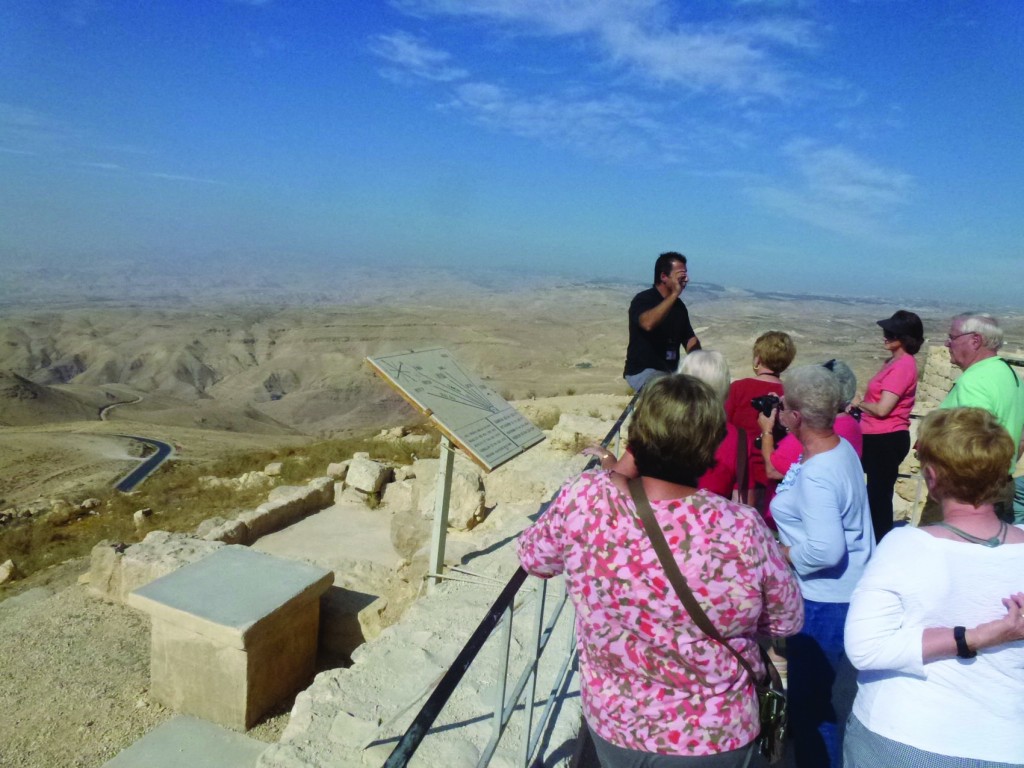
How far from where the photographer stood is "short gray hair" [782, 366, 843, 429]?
249cm

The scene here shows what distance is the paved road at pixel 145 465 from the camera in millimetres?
14344

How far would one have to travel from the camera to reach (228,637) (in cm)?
441

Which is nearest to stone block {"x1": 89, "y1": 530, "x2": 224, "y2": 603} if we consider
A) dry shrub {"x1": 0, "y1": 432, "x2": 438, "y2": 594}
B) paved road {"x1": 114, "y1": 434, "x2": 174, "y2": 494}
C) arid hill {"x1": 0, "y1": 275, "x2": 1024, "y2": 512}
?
dry shrub {"x1": 0, "y1": 432, "x2": 438, "y2": 594}

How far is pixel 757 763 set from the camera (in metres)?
2.82

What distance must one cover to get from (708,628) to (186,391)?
6021 cm

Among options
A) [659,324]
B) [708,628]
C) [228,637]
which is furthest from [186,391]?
[708,628]

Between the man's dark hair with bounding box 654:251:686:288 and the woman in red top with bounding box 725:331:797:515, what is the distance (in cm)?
90

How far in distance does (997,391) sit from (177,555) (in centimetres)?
636

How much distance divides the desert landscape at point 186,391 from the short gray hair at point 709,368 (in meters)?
3.73

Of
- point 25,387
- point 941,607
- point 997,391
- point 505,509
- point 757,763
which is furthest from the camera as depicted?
point 25,387

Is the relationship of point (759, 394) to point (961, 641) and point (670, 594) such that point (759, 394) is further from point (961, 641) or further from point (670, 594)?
point (670, 594)

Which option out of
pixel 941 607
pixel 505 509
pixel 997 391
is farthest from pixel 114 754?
pixel 997 391

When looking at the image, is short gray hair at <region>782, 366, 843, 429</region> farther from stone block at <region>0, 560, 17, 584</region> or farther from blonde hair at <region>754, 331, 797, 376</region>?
stone block at <region>0, 560, 17, 584</region>

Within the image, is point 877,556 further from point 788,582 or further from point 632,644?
point 632,644
